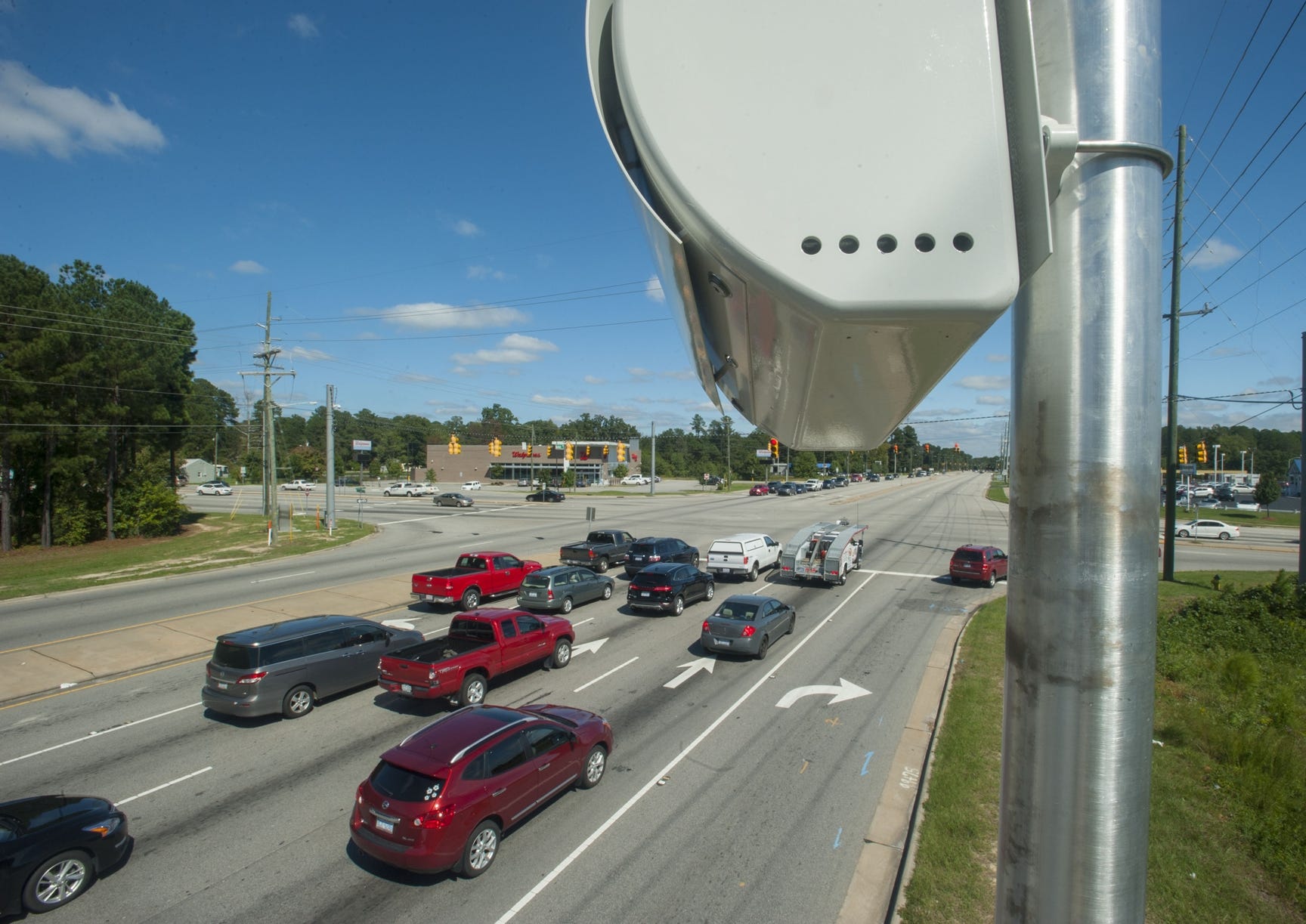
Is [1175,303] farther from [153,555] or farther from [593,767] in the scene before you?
[153,555]

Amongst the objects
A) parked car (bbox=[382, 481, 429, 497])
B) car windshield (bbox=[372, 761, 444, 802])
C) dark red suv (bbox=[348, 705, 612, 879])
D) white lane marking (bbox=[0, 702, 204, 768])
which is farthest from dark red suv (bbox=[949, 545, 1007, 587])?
parked car (bbox=[382, 481, 429, 497])

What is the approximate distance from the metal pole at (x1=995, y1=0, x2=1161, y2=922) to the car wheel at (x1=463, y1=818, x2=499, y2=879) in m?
6.99

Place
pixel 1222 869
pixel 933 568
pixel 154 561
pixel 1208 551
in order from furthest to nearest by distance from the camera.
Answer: pixel 1208 551 < pixel 154 561 < pixel 933 568 < pixel 1222 869

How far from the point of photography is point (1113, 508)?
154cm

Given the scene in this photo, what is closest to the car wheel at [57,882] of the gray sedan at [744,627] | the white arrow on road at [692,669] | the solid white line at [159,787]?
the solid white line at [159,787]

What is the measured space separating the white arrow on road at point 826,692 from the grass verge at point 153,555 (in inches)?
927

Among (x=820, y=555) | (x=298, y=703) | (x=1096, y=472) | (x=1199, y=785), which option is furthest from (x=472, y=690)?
(x=820, y=555)

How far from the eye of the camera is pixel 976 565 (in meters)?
23.1

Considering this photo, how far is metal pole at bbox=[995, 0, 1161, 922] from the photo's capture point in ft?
5.07

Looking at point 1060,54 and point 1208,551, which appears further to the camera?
point 1208,551

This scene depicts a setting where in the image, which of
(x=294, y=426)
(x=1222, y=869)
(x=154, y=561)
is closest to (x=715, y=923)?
(x=1222, y=869)

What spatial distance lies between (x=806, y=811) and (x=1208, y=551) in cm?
3460

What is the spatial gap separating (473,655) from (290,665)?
293 cm

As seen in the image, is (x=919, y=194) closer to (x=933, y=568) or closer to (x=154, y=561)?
(x=933, y=568)
